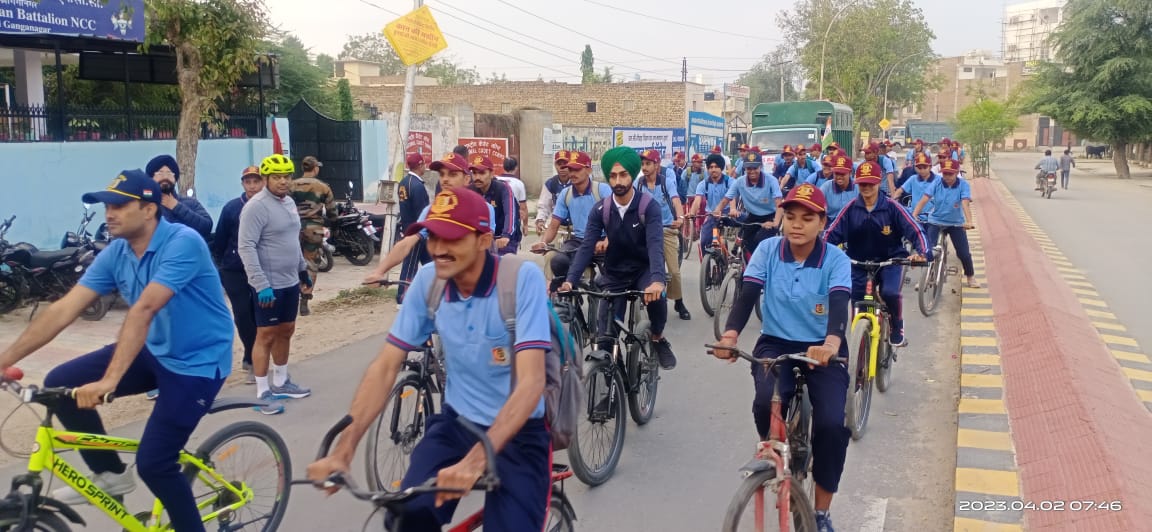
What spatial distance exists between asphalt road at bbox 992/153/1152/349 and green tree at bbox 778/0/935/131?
17.2 meters

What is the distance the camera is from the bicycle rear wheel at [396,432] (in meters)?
5.00

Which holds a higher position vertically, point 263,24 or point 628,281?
point 263,24

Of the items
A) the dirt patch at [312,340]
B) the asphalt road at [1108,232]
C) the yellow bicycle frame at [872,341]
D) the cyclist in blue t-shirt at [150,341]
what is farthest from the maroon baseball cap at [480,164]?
the asphalt road at [1108,232]

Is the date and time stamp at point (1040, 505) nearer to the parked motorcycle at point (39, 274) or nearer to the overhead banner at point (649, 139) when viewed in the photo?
the parked motorcycle at point (39, 274)

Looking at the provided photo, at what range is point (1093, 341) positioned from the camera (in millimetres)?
9031

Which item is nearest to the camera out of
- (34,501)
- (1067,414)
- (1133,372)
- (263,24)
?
(34,501)

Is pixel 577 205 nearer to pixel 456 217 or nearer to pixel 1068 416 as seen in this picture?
pixel 1068 416

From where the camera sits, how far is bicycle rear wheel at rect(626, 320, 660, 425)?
6215 mm

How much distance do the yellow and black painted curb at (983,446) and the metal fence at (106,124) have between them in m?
11.5

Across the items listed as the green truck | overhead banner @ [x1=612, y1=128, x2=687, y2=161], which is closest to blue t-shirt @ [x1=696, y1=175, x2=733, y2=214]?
overhead banner @ [x1=612, y1=128, x2=687, y2=161]

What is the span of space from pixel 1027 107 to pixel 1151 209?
2294 cm

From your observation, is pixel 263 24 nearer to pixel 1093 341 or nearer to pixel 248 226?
pixel 248 226

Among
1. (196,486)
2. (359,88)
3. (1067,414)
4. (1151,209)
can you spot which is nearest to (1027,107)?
(1151,209)

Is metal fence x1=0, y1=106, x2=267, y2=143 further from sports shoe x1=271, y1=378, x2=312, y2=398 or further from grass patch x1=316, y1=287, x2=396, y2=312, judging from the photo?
sports shoe x1=271, y1=378, x2=312, y2=398
